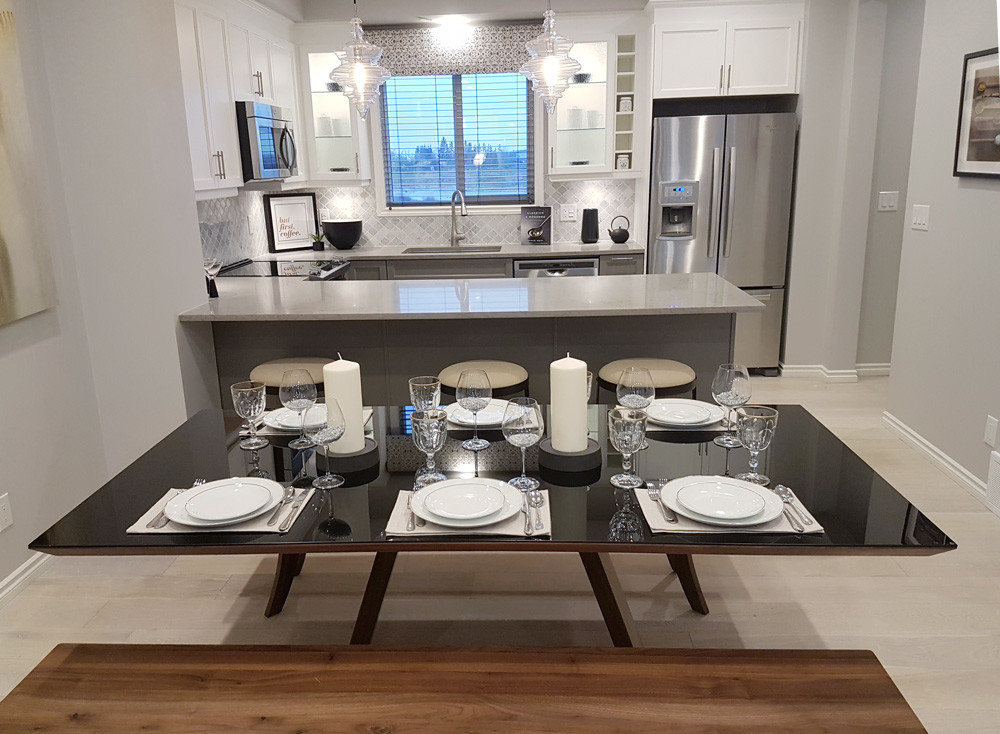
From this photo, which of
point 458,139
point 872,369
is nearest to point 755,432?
point 872,369

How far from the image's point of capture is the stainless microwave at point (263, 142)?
14.0 ft

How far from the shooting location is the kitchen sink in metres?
5.53

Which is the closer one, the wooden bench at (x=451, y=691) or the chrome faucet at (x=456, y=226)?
the wooden bench at (x=451, y=691)

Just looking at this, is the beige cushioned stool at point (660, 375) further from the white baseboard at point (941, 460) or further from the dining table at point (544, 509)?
the white baseboard at point (941, 460)

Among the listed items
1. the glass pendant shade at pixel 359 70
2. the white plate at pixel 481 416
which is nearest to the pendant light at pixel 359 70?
the glass pendant shade at pixel 359 70

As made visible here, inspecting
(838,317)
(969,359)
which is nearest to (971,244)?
(969,359)

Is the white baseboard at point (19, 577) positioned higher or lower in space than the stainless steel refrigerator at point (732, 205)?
lower

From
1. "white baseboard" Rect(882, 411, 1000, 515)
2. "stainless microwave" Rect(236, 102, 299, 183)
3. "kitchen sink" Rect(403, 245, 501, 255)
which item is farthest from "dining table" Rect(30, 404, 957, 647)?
"kitchen sink" Rect(403, 245, 501, 255)

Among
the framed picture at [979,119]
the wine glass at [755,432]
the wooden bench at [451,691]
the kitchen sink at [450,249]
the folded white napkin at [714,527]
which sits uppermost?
the framed picture at [979,119]

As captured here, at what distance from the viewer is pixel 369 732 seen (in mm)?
1444

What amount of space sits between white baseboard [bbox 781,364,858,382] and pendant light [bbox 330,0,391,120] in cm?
349

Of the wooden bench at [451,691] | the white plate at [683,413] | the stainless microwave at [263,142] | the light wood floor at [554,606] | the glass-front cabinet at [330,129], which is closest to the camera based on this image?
the wooden bench at [451,691]

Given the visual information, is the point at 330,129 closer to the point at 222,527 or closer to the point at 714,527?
the point at 222,527

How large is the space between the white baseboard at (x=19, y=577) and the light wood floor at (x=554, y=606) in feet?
0.09
